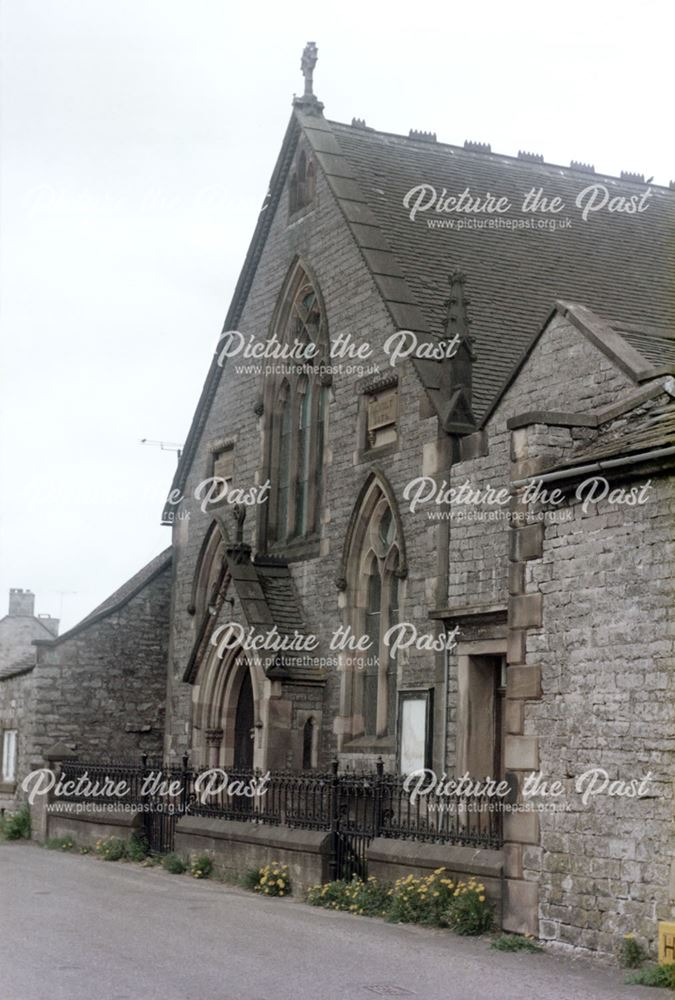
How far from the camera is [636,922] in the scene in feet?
37.6

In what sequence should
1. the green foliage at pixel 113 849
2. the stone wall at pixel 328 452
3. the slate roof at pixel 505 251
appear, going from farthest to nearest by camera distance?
the slate roof at pixel 505 251
the green foliage at pixel 113 849
the stone wall at pixel 328 452

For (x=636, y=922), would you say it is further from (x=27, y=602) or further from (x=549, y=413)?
(x=27, y=602)

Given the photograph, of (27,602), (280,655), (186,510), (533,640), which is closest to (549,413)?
(533,640)

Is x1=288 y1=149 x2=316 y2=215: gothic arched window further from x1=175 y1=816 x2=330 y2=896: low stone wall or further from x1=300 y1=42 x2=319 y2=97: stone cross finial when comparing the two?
x1=175 y1=816 x2=330 y2=896: low stone wall

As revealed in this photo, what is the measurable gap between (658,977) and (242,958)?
3074mm

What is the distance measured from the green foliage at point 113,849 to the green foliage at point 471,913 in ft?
27.8

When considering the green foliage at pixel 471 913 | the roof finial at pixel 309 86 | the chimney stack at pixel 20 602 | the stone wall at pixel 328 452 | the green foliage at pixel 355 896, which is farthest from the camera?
the chimney stack at pixel 20 602

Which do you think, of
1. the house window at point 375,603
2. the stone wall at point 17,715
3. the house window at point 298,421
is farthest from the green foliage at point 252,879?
the stone wall at point 17,715

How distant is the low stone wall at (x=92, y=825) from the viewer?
821 inches

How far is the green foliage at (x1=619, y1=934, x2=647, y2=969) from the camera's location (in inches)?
443

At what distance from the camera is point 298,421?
2455 centimetres

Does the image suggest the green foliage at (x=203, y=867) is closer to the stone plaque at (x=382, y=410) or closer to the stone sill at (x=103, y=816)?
the stone sill at (x=103, y=816)

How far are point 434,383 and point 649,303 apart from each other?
520 cm

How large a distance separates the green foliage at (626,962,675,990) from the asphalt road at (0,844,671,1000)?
0.50ft
